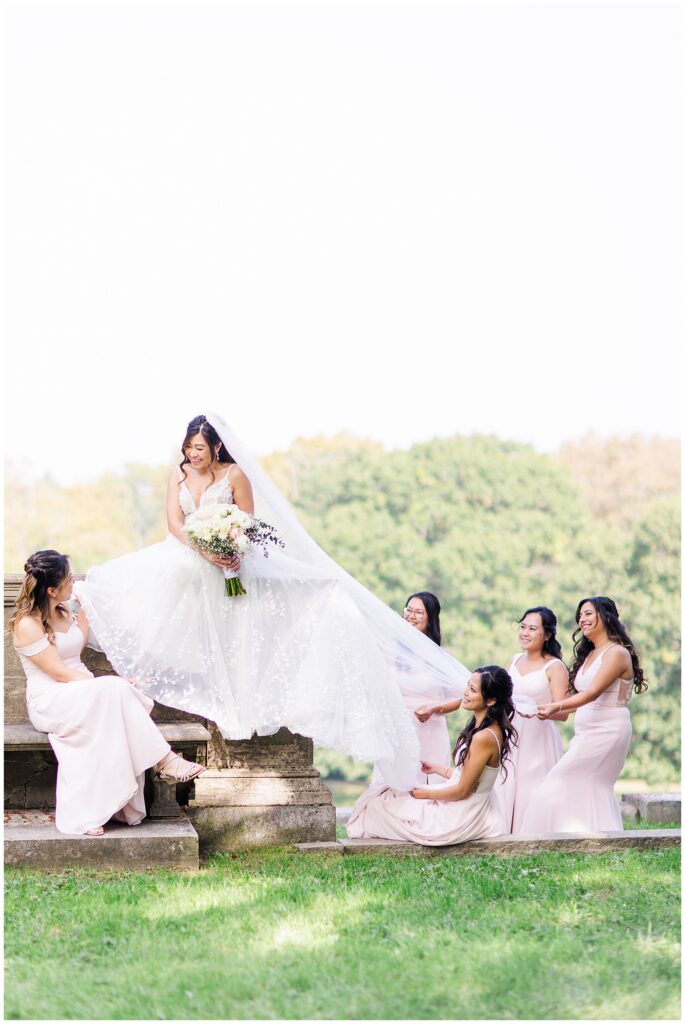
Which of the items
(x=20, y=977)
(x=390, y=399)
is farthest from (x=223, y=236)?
(x=20, y=977)

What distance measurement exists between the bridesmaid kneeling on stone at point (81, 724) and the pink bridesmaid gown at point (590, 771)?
2.76 metres

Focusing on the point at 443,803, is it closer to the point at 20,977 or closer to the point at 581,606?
the point at 581,606

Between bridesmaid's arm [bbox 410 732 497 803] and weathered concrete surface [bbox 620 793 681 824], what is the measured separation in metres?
4.21

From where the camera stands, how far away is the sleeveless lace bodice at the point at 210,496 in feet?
25.9

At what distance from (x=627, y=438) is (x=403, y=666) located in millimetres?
36426

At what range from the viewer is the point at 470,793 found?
7.33 m

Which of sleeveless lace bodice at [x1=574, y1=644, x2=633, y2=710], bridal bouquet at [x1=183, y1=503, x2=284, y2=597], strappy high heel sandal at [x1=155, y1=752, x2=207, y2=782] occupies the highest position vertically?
bridal bouquet at [x1=183, y1=503, x2=284, y2=597]

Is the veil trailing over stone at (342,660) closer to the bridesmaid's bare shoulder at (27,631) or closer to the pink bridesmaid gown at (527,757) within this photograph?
the pink bridesmaid gown at (527,757)

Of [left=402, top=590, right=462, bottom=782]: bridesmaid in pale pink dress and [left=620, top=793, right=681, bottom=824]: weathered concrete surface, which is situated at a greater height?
[left=402, top=590, right=462, bottom=782]: bridesmaid in pale pink dress

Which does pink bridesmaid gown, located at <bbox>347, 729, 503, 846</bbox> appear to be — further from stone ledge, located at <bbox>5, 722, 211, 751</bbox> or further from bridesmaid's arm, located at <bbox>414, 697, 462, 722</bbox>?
stone ledge, located at <bbox>5, 722, 211, 751</bbox>

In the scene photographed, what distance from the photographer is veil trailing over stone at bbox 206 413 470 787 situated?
24.0 ft

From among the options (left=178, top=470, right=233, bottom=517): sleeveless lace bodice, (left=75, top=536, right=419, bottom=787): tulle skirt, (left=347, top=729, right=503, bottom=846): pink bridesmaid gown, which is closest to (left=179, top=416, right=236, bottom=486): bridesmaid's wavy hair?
(left=178, top=470, right=233, bottom=517): sleeveless lace bodice

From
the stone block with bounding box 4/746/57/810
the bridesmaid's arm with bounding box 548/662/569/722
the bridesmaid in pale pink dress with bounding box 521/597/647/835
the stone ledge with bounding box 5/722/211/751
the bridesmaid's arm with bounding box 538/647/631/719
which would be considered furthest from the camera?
the bridesmaid's arm with bounding box 548/662/569/722

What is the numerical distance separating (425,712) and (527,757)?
100 cm
